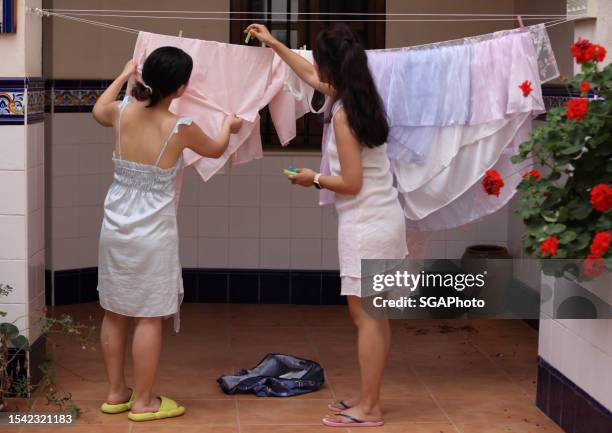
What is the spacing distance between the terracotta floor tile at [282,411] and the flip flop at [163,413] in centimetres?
29

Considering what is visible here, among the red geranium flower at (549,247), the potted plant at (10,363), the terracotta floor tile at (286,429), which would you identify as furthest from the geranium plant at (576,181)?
the potted plant at (10,363)

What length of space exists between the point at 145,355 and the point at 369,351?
977 millimetres

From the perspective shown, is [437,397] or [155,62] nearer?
[155,62]

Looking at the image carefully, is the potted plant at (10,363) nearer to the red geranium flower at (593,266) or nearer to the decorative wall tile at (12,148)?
the decorative wall tile at (12,148)

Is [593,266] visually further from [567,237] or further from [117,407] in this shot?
[117,407]

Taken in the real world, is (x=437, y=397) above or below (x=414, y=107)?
below

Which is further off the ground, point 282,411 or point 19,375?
point 19,375

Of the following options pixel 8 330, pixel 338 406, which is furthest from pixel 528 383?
pixel 8 330

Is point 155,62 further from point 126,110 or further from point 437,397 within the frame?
point 437,397

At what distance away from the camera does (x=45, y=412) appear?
482 centimetres

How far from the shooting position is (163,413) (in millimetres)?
4816

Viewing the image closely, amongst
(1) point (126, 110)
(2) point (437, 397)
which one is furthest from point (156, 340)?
(2) point (437, 397)

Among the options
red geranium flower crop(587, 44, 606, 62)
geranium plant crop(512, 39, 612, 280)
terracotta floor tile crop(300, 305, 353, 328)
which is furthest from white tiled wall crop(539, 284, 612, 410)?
terracotta floor tile crop(300, 305, 353, 328)

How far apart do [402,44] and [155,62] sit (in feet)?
9.66
